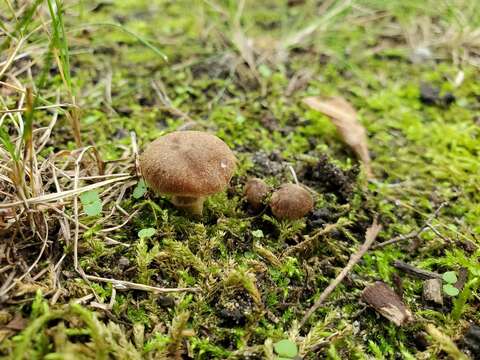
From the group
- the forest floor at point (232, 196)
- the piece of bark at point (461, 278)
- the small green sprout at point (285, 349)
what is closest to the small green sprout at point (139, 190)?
the forest floor at point (232, 196)

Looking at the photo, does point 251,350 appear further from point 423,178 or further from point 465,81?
point 465,81

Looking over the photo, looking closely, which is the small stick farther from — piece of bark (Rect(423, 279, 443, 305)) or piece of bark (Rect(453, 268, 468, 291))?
piece of bark (Rect(453, 268, 468, 291))

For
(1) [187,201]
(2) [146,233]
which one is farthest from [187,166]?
(2) [146,233]

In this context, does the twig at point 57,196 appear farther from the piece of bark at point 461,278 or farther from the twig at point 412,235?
the piece of bark at point 461,278

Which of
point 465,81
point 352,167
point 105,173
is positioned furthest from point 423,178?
point 105,173

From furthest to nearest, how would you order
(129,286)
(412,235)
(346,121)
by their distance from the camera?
1. (346,121)
2. (412,235)
3. (129,286)

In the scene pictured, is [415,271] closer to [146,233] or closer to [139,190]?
[146,233]

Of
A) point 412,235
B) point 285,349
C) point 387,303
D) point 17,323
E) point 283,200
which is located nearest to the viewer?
point 17,323

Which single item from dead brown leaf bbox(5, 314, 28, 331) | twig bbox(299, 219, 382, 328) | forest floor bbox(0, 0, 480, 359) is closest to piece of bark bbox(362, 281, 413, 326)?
forest floor bbox(0, 0, 480, 359)
